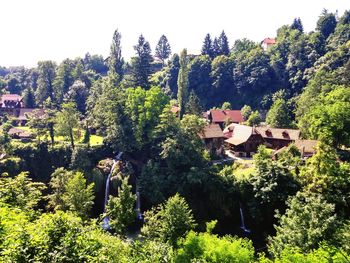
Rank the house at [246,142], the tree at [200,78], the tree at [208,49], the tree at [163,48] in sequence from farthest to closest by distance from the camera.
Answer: the tree at [163,48], the tree at [208,49], the tree at [200,78], the house at [246,142]

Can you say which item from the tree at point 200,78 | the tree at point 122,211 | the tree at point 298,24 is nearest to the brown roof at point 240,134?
the tree at point 122,211

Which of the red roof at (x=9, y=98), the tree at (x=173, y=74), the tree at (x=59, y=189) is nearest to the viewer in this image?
the tree at (x=59, y=189)

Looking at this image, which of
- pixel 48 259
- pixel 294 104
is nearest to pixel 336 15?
pixel 294 104

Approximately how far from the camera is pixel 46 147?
174ft

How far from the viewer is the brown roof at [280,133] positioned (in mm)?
55334

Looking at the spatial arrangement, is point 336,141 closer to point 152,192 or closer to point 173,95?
point 152,192

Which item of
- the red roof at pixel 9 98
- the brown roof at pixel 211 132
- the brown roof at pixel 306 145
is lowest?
the brown roof at pixel 306 145

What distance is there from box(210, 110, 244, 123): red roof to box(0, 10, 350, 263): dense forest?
3772 millimetres

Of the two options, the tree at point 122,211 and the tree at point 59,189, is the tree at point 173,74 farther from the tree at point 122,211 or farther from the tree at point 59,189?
the tree at point 122,211

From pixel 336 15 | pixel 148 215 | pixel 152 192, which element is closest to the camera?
pixel 148 215

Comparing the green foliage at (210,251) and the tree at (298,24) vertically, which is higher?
the tree at (298,24)

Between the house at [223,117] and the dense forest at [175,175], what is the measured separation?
394cm

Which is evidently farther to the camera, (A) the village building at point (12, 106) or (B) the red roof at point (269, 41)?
(B) the red roof at point (269, 41)

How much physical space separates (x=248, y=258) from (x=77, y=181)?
67.4 ft
